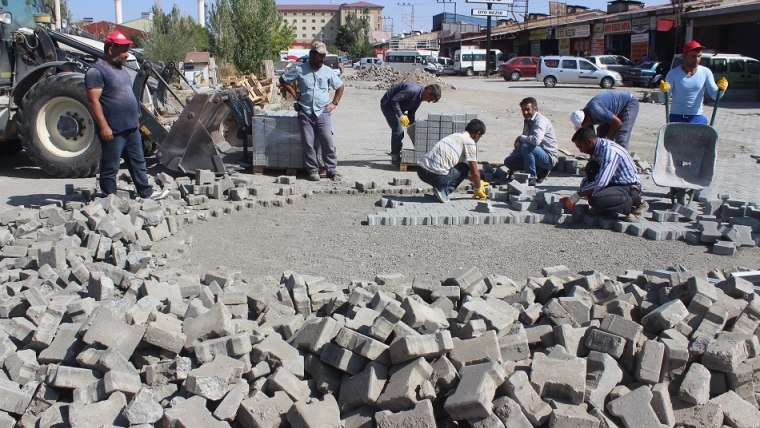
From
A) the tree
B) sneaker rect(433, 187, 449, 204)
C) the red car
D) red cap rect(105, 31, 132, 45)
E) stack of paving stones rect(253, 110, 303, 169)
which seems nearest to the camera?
red cap rect(105, 31, 132, 45)

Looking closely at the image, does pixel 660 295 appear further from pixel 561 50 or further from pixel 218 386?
pixel 561 50

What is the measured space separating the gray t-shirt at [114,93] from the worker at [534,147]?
4681mm

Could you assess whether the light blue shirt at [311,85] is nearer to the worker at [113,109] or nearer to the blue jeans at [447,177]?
the blue jeans at [447,177]

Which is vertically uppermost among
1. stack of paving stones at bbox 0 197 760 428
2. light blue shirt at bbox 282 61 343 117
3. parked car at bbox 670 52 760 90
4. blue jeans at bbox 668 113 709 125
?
parked car at bbox 670 52 760 90

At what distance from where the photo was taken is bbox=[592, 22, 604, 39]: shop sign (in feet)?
133

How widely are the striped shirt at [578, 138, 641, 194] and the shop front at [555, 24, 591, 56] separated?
124 ft

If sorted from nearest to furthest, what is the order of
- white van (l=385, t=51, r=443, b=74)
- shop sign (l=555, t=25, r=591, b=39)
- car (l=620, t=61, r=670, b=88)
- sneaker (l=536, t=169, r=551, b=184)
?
sneaker (l=536, t=169, r=551, b=184)
car (l=620, t=61, r=670, b=88)
shop sign (l=555, t=25, r=591, b=39)
white van (l=385, t=51, r=443, b=74)

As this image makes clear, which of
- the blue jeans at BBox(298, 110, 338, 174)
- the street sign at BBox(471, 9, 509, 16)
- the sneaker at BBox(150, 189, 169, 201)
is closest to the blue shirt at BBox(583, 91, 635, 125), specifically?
the blue jeans at BBox(298, 110, 338, 174)

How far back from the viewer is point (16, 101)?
30.2 feet

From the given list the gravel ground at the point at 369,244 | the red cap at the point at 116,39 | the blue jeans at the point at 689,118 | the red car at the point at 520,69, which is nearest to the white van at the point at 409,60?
the red car at the point at 520,69

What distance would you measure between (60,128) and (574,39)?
40515 mm

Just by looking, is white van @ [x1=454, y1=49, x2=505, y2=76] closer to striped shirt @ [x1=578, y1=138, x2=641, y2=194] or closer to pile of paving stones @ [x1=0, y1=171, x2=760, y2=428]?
striped shirt @ [x1=578, y1=138, x2=641, y2=194]

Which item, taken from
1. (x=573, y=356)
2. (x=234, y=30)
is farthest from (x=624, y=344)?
(x=234, y=30)

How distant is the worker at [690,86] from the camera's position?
7.77m
